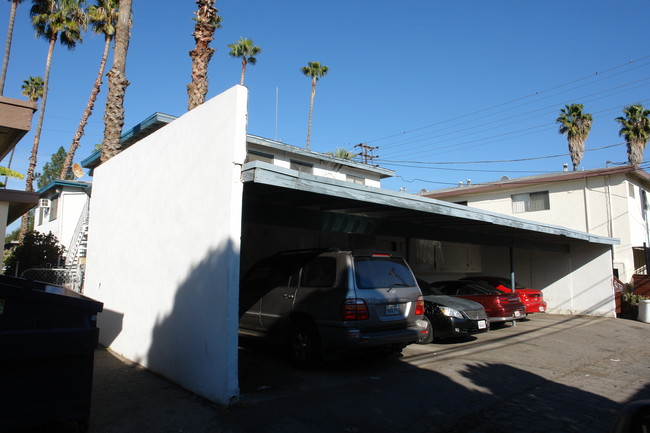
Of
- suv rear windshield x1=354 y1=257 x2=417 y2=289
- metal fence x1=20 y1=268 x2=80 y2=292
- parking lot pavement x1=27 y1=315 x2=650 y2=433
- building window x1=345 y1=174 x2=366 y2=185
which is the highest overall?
building window x1=345 y1=174 x2=366 y2=185

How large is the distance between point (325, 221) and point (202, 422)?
5010 millimetres

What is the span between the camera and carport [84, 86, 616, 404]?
18.2ft

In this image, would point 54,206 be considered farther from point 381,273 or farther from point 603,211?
point 603,211

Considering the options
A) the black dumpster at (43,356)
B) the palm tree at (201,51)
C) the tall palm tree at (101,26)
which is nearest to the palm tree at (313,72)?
the tall palm tree at (101,26)

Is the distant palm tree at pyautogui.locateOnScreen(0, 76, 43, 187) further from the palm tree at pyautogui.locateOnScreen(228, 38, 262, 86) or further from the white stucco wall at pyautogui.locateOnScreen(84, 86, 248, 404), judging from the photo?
the white stucco wall at pyautogui.locateOnScreen(84, 86, 248, 404)

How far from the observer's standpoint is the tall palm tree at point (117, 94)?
1213 centimetres

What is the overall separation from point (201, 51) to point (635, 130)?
1139 inches

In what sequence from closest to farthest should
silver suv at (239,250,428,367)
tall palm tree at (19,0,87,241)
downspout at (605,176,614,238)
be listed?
1. silver suv at (239,250,428,367)
2. downspout at (605,176,614,238)
3. tall palm tree at (19,0,87,241)

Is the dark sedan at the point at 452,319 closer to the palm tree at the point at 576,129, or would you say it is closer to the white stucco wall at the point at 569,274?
the white stucco wall at the point at 569,274

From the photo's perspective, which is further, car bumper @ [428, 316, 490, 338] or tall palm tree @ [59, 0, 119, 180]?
tall palm tree @ [59, 0, 119, 180]

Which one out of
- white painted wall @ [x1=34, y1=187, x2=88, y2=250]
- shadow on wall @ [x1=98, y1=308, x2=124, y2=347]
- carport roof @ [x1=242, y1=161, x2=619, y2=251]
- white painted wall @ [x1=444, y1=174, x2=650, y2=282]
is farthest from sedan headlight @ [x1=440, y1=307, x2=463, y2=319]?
white painted wall @ [x1=34, y1=187, x2=88, y2=250]

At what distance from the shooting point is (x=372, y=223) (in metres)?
10.3

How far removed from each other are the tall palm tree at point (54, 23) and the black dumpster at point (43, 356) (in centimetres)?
2654

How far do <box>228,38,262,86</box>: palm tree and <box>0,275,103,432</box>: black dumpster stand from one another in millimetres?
34679
